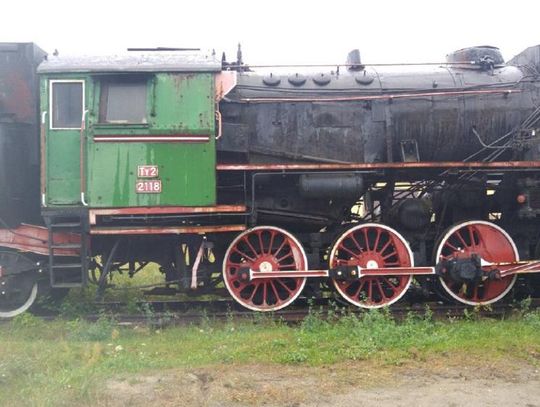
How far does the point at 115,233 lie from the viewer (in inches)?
278

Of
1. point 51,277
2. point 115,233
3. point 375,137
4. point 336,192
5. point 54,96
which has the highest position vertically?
point 54,96

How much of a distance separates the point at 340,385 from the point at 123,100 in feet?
14.8

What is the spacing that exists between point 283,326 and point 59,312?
3.33 metres

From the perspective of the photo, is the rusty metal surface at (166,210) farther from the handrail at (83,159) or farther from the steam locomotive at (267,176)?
the handrail at (83,159)

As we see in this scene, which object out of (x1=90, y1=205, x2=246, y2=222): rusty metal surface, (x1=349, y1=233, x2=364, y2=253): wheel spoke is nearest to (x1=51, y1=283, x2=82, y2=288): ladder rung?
(x1=90, y1=205, x2=246, y2=222): rusty metal surface

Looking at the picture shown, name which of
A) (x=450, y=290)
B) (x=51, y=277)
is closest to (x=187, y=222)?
(x=51, y=277)

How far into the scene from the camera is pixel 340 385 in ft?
16.2

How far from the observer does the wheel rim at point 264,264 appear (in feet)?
24.6

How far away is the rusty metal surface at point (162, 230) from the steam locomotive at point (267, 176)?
19 millimetres

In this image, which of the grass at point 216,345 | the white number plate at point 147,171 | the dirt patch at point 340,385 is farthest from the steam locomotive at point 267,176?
the dirt patch at point 340,385

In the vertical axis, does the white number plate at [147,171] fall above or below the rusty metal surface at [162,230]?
above

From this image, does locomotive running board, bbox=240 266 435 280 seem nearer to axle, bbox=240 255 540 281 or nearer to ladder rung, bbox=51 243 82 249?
axle, bbox=240 255 540 281

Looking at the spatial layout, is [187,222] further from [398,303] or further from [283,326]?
[398,303]

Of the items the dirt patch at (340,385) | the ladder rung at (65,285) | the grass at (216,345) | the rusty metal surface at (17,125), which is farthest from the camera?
the rusty metal surface at (17,125)
